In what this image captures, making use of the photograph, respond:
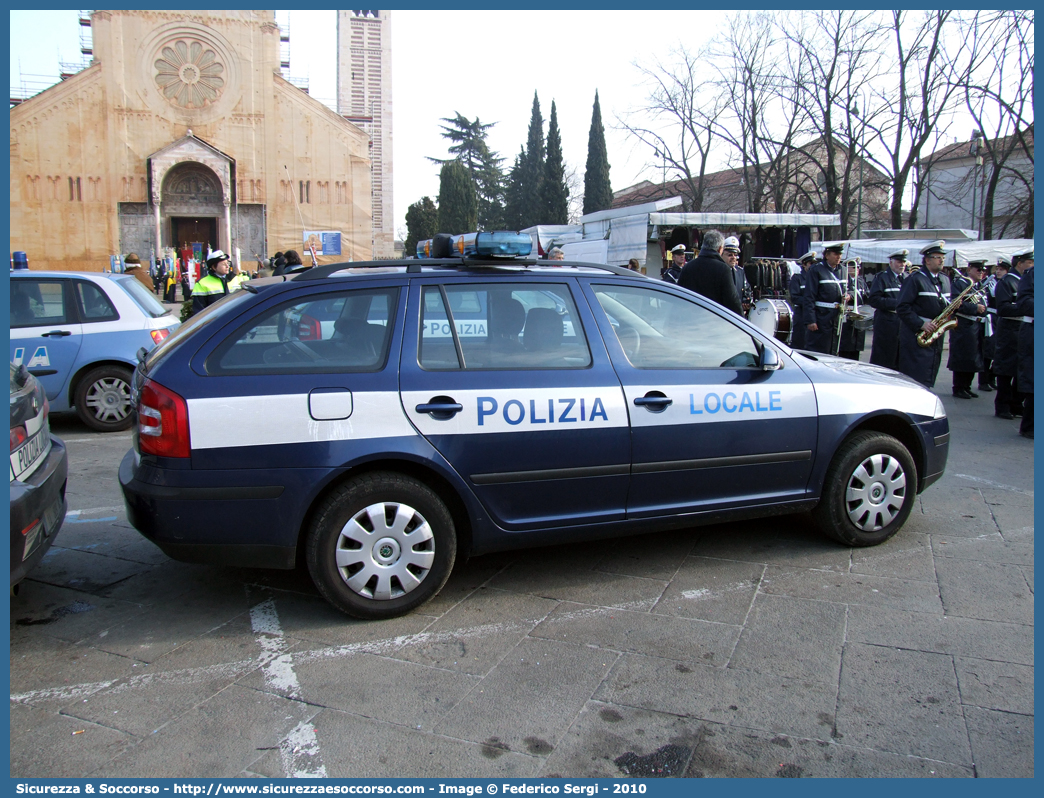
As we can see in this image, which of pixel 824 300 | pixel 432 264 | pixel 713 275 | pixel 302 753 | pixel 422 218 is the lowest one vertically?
pixel 302 753

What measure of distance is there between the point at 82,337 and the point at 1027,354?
949cm

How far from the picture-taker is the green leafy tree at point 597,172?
5300 cm

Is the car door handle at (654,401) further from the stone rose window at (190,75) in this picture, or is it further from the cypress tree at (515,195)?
the cypress tree at (515,195)

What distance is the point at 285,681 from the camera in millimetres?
3016

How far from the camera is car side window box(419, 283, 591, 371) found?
3580mm

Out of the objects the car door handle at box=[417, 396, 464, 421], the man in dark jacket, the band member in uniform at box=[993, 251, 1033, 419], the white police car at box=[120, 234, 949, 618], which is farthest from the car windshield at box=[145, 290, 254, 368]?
the band member in uniform at box=[993, 251, 1033, 419]

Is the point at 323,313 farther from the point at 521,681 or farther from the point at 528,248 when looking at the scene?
the point at 521,681

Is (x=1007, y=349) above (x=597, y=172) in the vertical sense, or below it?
below

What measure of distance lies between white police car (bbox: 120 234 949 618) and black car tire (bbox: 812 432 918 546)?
20 millimetres

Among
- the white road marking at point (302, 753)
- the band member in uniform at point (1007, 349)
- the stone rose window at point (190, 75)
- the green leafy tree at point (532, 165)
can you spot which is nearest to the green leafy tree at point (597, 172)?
the green leafy tree at point (532, 165)

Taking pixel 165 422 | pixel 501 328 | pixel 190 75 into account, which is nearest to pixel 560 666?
pixel 501 328

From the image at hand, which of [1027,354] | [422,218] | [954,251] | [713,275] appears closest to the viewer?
[713,275]

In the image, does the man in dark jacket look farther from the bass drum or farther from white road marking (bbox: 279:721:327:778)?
white road marking (bbox: 279:721:327:778)

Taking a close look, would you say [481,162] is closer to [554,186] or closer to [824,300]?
[554,186]
